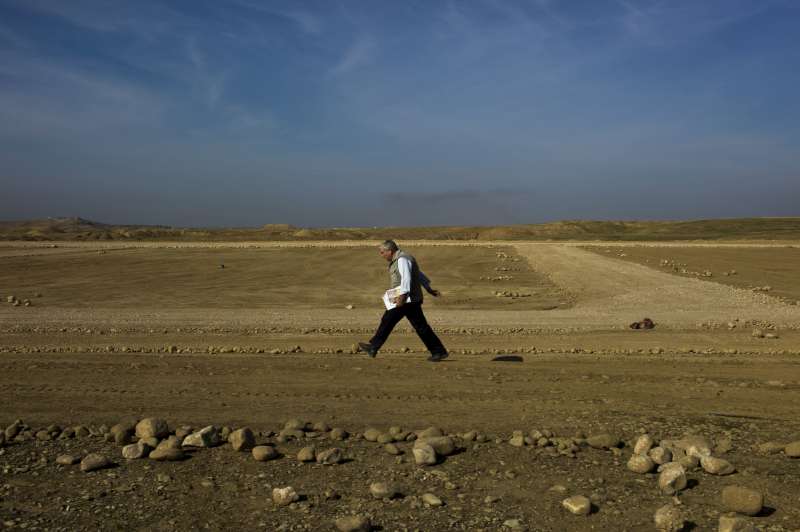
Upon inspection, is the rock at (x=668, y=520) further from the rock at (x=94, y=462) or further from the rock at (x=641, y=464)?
the rock at (x=94, y=462)

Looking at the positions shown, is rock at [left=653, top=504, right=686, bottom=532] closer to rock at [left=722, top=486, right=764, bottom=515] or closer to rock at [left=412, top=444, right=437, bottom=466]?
rock at [left=722, top=486, right=764, bottom=515]

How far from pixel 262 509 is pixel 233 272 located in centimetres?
2607

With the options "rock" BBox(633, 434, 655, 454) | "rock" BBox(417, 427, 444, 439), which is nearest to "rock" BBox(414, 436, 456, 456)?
"rock" BBox(417, 427, 444, 439)

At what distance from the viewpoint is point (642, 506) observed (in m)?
5.12

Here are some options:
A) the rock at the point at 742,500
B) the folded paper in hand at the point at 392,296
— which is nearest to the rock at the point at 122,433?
the folded paper in hand at the point at 392,296

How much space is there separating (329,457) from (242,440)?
0.84 metres

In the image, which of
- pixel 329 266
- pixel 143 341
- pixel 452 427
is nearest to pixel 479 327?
pixel 143 341

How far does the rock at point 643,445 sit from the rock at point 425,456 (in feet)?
5.76

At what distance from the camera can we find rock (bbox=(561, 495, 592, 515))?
16.3 ft

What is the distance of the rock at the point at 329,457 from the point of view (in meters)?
5.96

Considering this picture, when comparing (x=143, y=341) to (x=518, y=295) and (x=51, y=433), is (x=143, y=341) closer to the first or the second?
(x=51, y=433)

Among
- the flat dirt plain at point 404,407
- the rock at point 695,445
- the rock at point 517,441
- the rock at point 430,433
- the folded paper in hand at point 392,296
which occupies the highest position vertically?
the folded paper in hand at point 392,296

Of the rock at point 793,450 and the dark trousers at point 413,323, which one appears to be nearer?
the rock at point 793,450

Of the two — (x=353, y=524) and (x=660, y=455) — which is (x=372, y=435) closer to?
(x=353, y=524)
